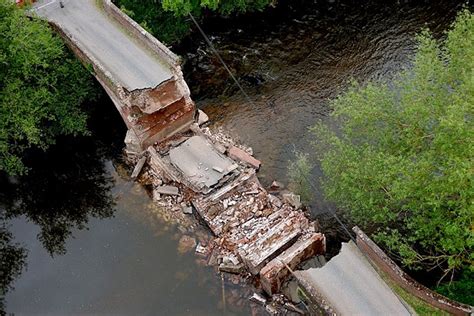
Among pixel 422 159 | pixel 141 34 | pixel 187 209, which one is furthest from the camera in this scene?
pixel 141 34

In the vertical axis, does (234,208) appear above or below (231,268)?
above

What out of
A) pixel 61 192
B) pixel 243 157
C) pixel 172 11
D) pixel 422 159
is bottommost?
pixel 422 159

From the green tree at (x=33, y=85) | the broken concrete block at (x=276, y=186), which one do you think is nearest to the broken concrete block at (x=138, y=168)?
the green tree at (x=33, y=85)

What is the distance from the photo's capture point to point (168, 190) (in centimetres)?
2531

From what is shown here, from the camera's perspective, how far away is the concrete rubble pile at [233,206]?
71.3 feet

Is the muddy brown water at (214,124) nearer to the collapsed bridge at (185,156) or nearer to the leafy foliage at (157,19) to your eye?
the leafy foliage at (157,19)

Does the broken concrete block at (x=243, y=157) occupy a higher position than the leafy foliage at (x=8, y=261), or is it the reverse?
the leafy foliage at (x=8, y=261)

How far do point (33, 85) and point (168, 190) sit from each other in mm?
8079

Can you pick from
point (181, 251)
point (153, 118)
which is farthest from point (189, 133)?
point (181, 251)

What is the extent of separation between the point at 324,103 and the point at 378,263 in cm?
1128

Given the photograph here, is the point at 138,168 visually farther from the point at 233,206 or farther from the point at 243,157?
the point at 233,206

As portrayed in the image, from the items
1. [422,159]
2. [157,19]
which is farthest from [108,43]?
[422,159]

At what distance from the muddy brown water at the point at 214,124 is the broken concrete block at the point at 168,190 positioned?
852mm

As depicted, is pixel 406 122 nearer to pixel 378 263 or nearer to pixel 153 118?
pixel 378 263
